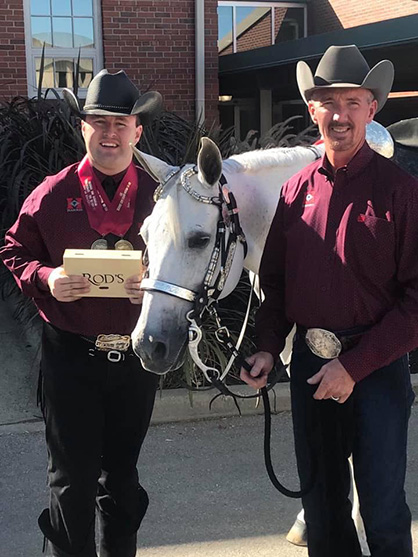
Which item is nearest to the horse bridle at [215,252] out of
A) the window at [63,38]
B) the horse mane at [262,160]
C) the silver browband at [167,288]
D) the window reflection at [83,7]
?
the silver browband at [167,288]

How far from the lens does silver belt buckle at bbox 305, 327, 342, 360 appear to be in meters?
2.00

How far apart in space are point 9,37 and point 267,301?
30.5ft

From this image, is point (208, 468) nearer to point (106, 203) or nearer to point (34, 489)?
point (34, 489)

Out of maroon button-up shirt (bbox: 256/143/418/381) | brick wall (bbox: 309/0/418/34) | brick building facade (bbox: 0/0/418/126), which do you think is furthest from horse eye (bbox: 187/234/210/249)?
brick wall (bbox: 309/0/418/34)

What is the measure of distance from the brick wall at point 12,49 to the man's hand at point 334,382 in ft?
30.3

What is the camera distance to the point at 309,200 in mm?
2102

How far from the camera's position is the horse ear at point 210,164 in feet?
6.71

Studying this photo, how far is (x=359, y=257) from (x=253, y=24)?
16.2 meters

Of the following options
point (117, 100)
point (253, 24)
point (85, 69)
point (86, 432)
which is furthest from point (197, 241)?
point (253, 24)

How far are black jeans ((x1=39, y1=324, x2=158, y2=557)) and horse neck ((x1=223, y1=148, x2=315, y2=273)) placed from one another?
656mm

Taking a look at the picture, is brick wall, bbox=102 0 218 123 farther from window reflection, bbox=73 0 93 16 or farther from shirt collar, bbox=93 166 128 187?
shirt collar, bbox=93 166 128 187

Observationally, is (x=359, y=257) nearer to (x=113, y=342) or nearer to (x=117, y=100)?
(x=113, y=342)

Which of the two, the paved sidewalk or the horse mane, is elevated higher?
the horse mane

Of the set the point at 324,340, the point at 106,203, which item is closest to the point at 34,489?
the point at 106,203
